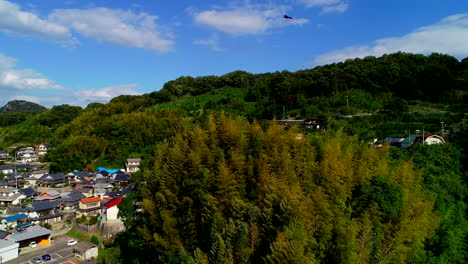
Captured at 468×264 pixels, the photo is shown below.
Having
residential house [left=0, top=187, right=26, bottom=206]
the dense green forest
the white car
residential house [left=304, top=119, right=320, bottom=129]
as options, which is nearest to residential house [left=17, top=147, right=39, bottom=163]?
residential house [left=0, top=187, right=26, bottom=206]

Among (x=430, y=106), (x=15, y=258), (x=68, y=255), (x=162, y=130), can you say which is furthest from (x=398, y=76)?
(x=15, y=258)

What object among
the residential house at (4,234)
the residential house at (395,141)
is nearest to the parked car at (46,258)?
the residential house at (4,234)

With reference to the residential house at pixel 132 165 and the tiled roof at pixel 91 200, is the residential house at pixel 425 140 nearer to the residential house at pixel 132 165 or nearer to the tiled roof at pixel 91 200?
the tiled roof at pixel 91 200

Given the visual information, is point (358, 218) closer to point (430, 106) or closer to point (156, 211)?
point (156, 211)

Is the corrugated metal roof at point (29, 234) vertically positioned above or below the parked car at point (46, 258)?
above

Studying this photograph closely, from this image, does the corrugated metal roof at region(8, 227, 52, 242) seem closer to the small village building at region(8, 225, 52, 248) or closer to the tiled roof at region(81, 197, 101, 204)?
the small village building at region(8, 225, 52, 248)
